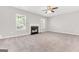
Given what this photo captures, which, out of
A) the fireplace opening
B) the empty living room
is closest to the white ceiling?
the empty living room

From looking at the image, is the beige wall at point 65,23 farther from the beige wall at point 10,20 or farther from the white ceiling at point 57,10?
the beige wall at point 10,20

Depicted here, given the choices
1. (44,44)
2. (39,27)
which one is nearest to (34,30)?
(39,27)

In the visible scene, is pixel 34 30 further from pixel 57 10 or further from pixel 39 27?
pixel 57 10

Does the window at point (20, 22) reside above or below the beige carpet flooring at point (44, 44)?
above

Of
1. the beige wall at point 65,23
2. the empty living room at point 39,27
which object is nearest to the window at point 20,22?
the empty living room at point 39,27

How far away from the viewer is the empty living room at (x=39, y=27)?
0.65m

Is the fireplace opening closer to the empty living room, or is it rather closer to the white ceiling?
the empty living room

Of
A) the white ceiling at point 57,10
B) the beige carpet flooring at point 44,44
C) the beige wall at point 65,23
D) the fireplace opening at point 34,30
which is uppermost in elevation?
the white ceiling at point 57,10

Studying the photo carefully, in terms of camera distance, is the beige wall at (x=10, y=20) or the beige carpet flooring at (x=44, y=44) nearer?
the beige wall at (x=10, y=20)

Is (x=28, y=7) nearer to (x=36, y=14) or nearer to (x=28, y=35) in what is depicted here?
(x=36, y=14)

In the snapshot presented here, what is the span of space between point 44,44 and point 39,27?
0.55 feet

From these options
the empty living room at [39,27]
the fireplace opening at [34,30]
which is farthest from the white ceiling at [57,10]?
the fireplace opening at [34,30]
